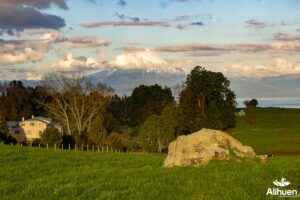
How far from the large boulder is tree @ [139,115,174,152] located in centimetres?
7331

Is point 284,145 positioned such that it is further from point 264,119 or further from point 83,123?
point 264,119

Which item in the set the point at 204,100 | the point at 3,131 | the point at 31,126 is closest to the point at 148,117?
the point at 204,100

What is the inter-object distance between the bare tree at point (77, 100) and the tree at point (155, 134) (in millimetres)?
17338

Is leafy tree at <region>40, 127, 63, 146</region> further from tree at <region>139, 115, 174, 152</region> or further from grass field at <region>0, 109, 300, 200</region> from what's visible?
grass field at <region>0, 109, 300, 200</region>

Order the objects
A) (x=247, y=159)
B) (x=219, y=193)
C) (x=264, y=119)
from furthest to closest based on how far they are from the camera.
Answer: (x=264, y=119), (x=247, y=159), (x=219, y=193)

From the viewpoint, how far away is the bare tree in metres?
114

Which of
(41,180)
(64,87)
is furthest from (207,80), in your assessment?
(41,180)

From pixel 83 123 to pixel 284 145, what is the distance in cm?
5322

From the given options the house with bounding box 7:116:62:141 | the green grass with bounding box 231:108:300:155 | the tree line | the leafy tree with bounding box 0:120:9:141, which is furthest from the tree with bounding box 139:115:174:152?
the house with bounding box 7:116:62:141

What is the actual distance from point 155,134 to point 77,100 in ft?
92.4

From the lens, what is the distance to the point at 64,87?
4811 inches

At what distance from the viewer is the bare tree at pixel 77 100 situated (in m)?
114

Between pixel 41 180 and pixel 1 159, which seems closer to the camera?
pixel 41 180

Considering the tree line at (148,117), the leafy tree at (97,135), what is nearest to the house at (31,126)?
the tree line at (148,117)
